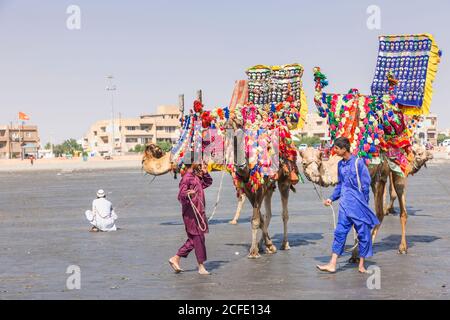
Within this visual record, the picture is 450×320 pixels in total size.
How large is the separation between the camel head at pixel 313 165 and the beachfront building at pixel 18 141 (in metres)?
136

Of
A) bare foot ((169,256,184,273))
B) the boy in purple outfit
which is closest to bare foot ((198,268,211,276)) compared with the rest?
the boy in purple outfit

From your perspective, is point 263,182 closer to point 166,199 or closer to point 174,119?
point 166,199

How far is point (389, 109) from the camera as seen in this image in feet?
40.7

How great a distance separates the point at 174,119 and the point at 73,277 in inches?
5583

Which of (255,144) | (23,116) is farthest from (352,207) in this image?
(23,116)

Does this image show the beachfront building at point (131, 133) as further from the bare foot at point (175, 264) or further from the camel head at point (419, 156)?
the bare foot at point (175, 264)

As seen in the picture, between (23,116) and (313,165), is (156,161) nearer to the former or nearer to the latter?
(313,165)

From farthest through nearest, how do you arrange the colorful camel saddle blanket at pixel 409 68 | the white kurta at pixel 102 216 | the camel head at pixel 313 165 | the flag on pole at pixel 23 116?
the flag on pole at pixel 23 116, the white kurta at pixel 102 216, the colorful camel saddle blanket at pixel 409 68, the camel head at pixel 313 165

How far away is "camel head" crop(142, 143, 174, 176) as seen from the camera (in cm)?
1641

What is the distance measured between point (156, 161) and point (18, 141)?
5504 inches

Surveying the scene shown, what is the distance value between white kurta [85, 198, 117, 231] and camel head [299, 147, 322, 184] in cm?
627

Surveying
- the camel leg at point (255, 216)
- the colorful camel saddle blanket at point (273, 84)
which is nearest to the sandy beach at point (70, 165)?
the colorful camel saddle blanket at point (273, 84)

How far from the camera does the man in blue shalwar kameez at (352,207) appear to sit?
34.8 feet
